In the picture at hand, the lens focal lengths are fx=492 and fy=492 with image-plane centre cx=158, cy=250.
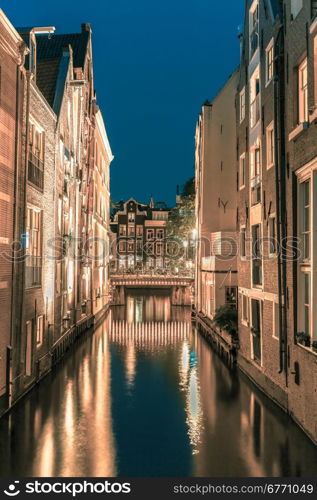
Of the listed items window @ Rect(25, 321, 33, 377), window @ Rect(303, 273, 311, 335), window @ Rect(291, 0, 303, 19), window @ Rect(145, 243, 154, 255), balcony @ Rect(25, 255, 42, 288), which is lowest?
window @ Rect(25, 321, 33, 377)

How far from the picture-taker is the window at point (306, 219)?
15086 mm

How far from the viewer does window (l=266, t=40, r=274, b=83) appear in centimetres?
2006

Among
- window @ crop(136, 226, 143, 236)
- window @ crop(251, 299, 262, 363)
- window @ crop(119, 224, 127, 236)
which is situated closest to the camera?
window @ crop(251, 299, 262, 363)

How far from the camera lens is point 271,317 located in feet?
64.4

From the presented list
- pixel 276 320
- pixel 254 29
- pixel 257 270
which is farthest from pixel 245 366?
pixel 254 29

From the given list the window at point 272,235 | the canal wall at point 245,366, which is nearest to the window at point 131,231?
the canal wall at point 245,366

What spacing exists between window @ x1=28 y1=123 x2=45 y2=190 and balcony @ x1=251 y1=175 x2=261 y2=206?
9.90 metres

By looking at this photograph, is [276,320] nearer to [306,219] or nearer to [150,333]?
[306,219]

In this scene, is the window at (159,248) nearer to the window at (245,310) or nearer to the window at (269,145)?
the window at (245,310)

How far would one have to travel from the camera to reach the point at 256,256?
887 inches

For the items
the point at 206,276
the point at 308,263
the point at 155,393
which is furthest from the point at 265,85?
the point at 206,276

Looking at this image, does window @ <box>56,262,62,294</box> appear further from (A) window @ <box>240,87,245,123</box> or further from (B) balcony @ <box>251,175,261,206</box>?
(A) window @ <box>240,87,245,123</box>

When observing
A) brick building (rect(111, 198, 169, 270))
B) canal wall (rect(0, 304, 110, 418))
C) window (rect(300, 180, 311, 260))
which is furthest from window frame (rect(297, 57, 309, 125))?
brick building (rect(111, 198, 169, 270))

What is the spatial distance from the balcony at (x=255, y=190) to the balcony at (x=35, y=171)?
9.90 m
